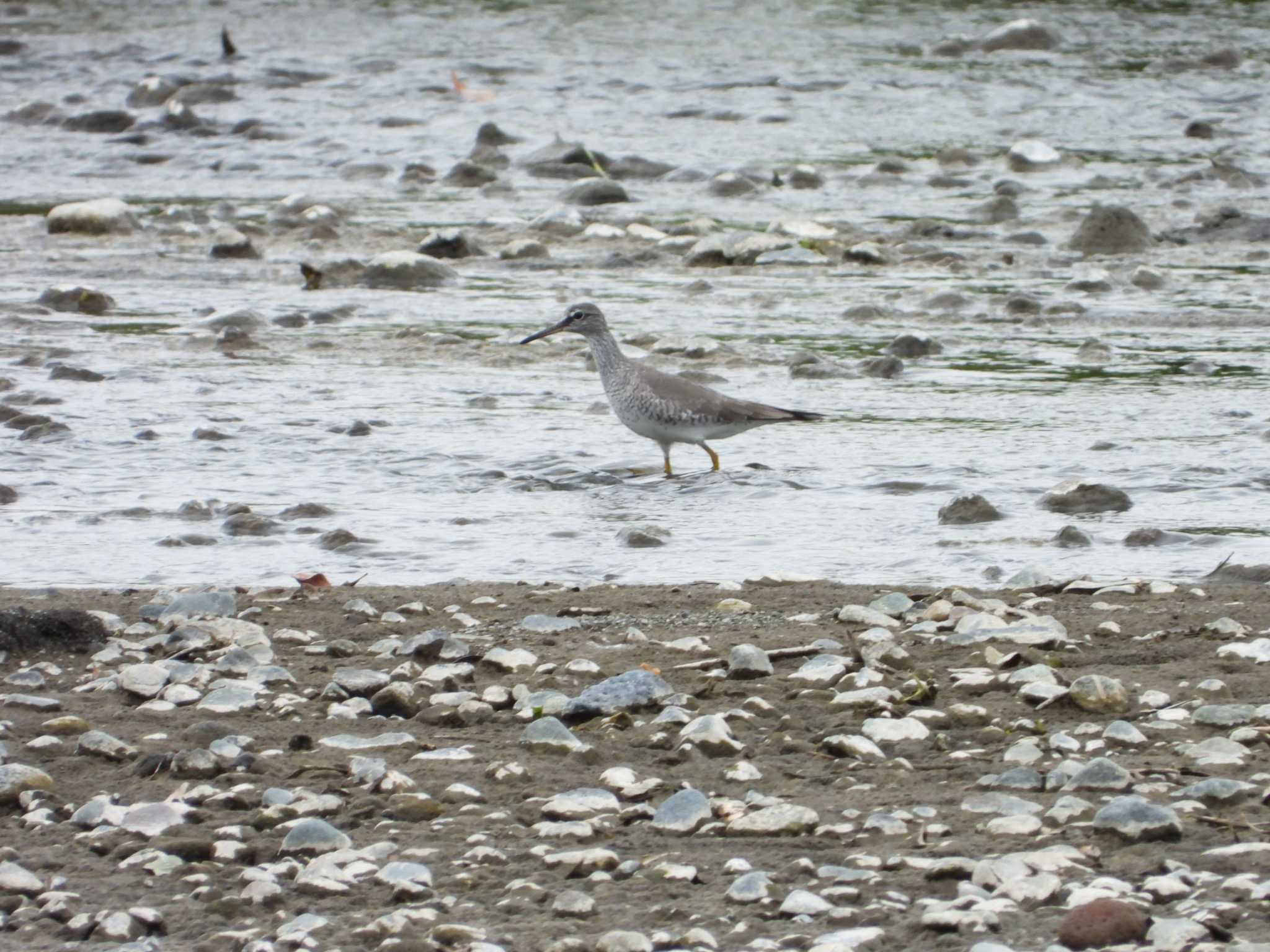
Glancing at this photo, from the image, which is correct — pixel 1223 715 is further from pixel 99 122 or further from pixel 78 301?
pixel 99 122

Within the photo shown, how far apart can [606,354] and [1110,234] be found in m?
5.71

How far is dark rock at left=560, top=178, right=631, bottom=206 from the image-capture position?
639 inches

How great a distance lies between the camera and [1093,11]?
25.9 m

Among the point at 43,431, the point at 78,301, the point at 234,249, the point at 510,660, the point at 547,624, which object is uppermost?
the point at 510,660

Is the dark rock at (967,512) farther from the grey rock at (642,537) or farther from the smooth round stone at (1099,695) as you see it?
the smooth round stone at (1099,695)

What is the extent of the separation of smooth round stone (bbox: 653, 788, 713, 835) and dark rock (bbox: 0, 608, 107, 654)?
2134 millimetres

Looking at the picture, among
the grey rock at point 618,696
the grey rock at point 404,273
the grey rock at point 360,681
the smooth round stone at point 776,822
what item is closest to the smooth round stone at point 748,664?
the grey rock at point 618,696

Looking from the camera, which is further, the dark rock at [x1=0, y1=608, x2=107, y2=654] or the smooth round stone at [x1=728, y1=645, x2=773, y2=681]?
the dark rock at [x1=0, y1=608, x2=107, y2=654]

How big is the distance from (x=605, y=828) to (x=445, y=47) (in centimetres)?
2143

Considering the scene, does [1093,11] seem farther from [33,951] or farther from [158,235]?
[33,951]

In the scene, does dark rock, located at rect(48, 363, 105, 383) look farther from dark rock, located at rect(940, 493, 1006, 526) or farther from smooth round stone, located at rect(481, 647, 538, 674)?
smooth round stone, located at rect(481, 647, 538, 674)

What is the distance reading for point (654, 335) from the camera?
1154 cm

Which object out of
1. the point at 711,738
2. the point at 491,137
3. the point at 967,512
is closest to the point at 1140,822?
the point at 711,738

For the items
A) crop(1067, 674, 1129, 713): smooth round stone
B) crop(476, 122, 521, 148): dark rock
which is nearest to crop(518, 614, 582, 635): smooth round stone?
crop(1067, 674, 1129, 713): smooth round stone
